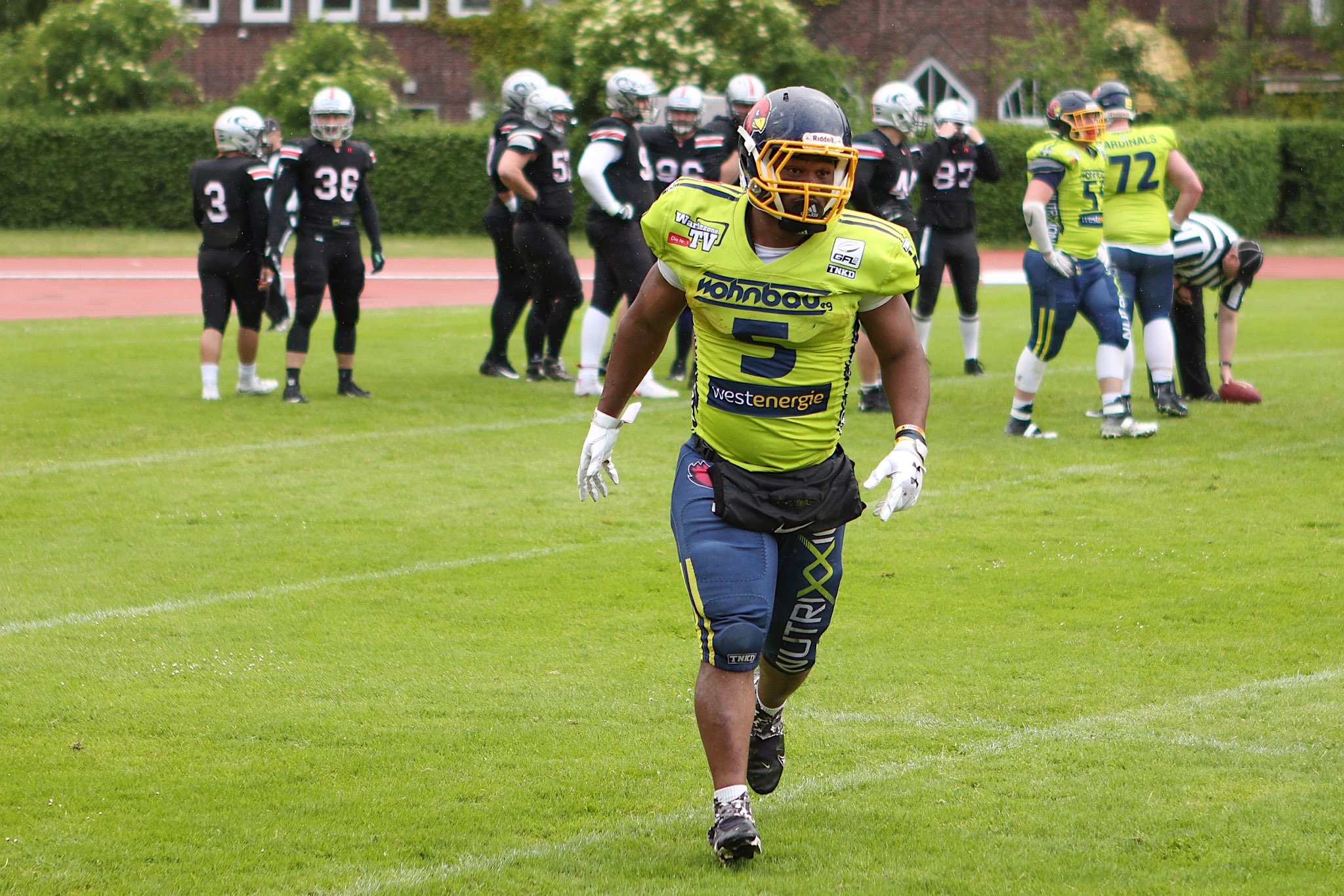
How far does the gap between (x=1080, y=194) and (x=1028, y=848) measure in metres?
6.10

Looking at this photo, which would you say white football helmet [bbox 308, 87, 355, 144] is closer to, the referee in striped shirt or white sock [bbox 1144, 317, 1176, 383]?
white sock [bbox 1144, 317, 1176, 383]

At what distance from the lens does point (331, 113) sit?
34.3 feet

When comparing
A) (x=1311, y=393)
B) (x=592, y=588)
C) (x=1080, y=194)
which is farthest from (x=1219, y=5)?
(x=592, y=588)

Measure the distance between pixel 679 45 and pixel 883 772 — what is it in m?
27.8

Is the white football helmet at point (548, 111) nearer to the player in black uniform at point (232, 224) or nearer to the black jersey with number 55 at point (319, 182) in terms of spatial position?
the black jersey with number 55 at point (319, 182)

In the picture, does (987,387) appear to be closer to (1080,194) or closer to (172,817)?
(1080,194)

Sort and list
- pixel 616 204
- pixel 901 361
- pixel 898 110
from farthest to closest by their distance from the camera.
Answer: pixel 616 204, pixel 898 110, pixel 901 361

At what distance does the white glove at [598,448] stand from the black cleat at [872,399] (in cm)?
630

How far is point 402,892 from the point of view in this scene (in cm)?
348

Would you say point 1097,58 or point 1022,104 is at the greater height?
point 1097,58

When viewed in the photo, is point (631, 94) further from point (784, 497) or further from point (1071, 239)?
point (784, 497)

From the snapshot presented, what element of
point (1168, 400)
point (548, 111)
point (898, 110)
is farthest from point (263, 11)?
point (1168, 400)

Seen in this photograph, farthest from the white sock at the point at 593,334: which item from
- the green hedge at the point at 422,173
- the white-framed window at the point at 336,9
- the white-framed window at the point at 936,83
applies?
the white-framed window at the point at 336,9

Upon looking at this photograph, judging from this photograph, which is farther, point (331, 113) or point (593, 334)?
point (593, 334)
